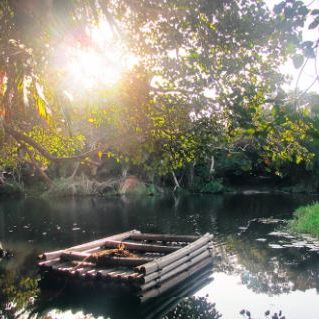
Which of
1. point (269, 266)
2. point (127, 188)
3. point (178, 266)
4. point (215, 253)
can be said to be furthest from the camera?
point (127, 188)

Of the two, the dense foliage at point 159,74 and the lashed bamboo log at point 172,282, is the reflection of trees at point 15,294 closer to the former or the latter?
the lashed bamboo log at point 172,282

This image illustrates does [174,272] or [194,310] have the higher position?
[174,272]

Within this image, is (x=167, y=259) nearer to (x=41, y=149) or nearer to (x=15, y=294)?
(x=15, y=294)

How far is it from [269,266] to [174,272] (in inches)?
228

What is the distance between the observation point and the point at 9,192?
6675 centimetres

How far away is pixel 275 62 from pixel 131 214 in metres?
32.9

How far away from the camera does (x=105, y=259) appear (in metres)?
16.9

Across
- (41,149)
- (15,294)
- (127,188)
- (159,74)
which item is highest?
(159,74)

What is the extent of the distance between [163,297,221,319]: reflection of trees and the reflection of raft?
3.46 ft

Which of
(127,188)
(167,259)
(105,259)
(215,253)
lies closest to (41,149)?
(105,259)

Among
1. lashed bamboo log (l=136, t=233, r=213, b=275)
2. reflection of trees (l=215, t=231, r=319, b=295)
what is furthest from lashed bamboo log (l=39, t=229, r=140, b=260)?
reflection of trees (l=215, t=231, r=319, b=295)

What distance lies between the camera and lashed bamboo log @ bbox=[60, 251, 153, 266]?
1639 centimetres

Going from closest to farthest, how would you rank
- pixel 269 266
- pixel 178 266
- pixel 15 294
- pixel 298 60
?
pixel 298 60 → pixel 15 294 → pixel 178 266 → pixel 269 266

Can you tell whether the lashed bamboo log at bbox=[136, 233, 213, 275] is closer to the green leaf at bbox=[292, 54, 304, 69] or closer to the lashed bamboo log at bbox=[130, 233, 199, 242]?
the lashed bamboo log at bbox=[130, 233, 199, 242]
